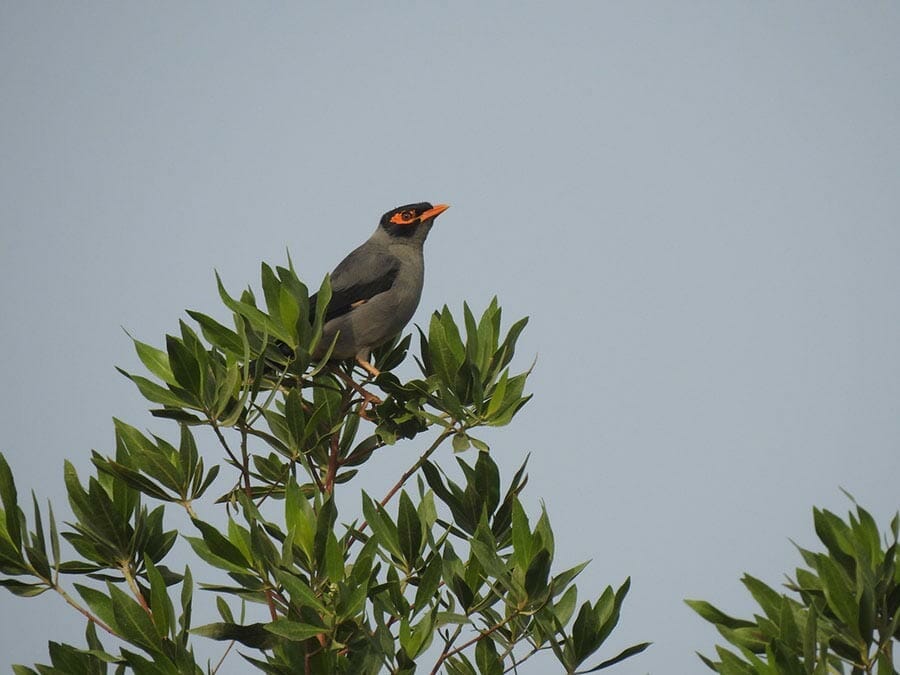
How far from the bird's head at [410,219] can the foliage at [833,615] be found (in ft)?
12.9

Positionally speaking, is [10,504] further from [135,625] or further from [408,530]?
[408,530]

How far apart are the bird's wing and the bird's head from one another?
1.39ft

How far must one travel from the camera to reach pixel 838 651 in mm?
3594

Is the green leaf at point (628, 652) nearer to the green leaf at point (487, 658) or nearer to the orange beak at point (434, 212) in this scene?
the green leaf at point (487, 658)

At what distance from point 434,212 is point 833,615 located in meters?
4.33

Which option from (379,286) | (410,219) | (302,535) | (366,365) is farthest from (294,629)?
(410,219)

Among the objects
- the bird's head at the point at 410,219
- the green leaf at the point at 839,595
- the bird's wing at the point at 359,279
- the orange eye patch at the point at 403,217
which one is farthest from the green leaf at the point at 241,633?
the orange eye patch at the point at 403,217

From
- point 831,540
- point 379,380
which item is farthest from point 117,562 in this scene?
point 831,540

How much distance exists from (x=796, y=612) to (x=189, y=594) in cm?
213

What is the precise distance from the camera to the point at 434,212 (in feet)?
23.9

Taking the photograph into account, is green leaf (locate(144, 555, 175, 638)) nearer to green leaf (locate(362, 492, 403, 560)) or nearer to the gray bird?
green leaf (locate(362, 492, 403, 560))

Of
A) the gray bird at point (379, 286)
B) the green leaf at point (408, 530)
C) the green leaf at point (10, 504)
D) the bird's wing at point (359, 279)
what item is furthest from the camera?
the bird's wing at point (359, 279)

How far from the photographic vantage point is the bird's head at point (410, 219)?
716cm

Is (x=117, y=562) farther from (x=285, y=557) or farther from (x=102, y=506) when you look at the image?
(x=285, y=557)
